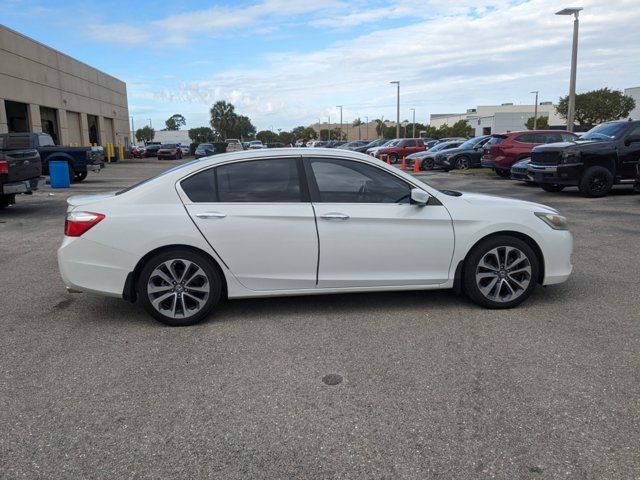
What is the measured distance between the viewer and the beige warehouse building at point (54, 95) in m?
29.6

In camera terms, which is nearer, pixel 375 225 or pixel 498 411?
pixel 498 411

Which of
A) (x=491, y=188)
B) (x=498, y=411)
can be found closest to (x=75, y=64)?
(x=491, y=188)

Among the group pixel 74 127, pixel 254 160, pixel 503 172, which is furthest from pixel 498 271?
pixel 74 127

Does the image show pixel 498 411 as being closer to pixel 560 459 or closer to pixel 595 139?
pixel 560 459

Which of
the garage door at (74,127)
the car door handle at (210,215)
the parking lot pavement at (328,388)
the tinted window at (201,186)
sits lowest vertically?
the parking lot pavement at (328,388)

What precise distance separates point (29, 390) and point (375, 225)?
2.96 meters

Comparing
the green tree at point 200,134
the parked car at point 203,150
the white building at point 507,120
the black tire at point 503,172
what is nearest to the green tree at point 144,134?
the green tree at point 200,134

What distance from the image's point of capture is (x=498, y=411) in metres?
3.24

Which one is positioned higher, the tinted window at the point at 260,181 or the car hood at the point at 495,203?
the tinted window at the point at 260,181

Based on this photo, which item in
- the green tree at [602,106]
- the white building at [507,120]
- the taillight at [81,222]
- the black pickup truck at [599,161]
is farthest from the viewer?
the white building at [507,120]

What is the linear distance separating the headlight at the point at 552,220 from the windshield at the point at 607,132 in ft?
31.9

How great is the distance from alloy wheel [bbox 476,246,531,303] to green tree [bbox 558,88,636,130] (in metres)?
65.1

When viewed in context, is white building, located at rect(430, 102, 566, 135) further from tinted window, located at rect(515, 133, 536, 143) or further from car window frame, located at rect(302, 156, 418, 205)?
car window frame, located at rect(302, 156, 418, 205)

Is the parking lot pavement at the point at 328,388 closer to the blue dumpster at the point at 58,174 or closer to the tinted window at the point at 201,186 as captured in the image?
the tinted window at the point at 201,186
